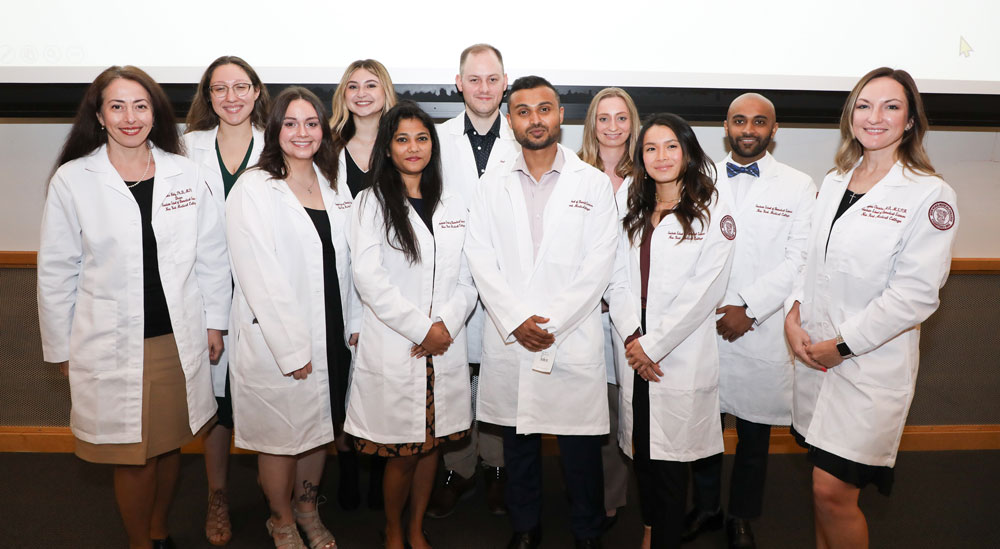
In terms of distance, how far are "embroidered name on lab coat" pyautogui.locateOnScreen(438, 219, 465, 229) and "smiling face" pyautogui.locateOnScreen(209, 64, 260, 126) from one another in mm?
1053

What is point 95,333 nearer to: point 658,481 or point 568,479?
point 568,479

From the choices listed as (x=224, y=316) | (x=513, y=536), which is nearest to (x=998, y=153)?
(x=513, y=536)

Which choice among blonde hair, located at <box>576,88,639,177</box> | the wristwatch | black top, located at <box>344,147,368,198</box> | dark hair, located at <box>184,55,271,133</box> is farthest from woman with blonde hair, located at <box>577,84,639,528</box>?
dark hair, located at <box>184,55,271,133</box>

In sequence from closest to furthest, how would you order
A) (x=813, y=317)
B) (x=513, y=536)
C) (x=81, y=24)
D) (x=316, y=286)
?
(x=813, y=317) → (x=316, y=286) → (x=513, y=536) → (x=81, y=24)

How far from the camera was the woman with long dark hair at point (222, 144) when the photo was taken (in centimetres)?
266

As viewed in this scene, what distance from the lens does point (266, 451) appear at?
7.84 feet

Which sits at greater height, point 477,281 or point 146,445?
point 477,281

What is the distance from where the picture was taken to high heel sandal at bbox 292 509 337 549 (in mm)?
2621

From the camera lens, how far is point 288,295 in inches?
90.5

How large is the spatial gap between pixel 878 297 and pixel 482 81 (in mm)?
1834

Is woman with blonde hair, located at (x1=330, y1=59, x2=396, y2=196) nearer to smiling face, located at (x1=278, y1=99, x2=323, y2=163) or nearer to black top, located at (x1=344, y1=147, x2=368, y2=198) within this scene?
black top, located at (x1=344, y1=147, x2=368, y2=198)

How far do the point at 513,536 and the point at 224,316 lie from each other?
1.49 metres

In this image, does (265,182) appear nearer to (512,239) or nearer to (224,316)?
(224,316)

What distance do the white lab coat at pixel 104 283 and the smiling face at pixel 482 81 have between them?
1299 millimetres
